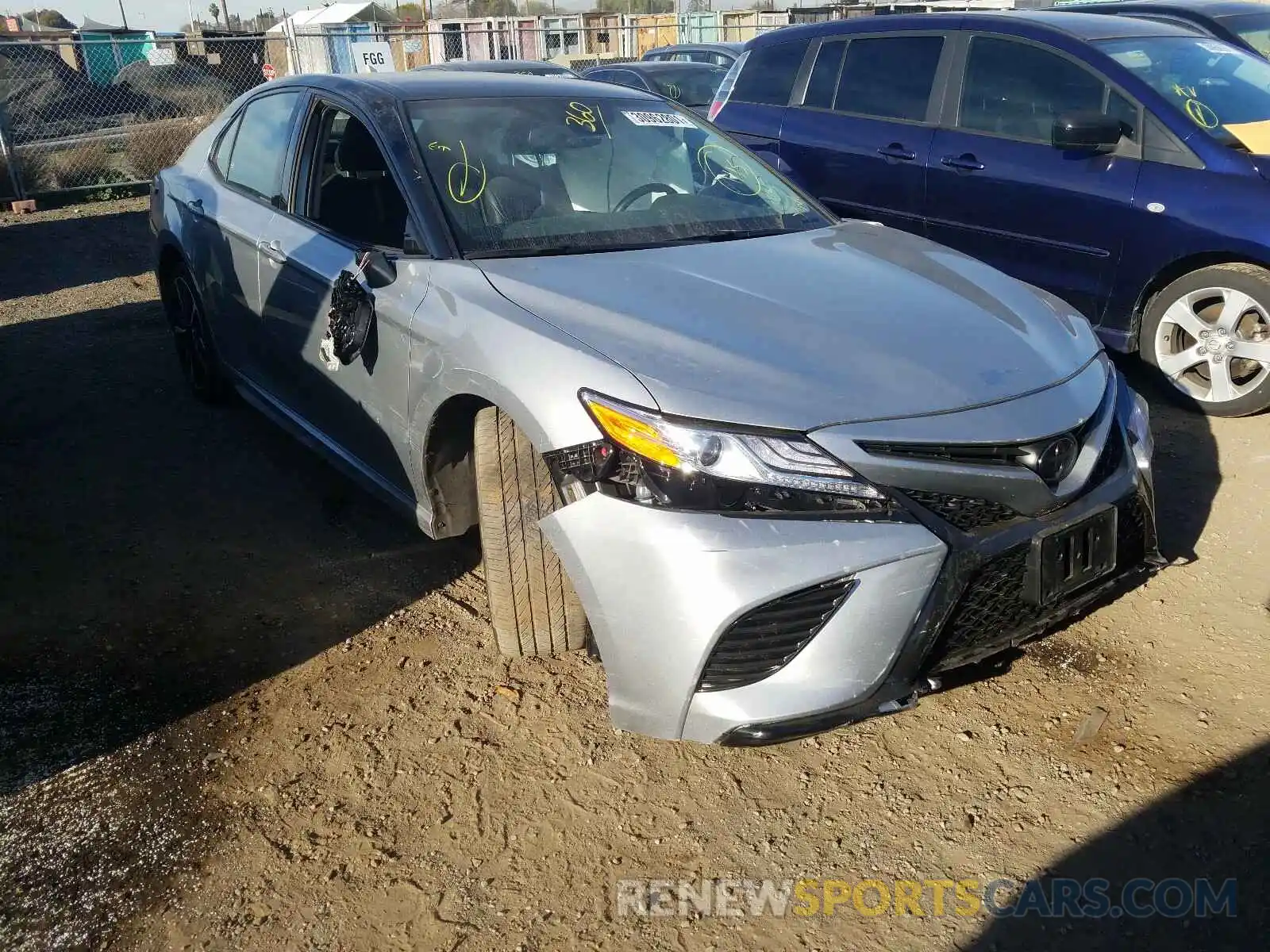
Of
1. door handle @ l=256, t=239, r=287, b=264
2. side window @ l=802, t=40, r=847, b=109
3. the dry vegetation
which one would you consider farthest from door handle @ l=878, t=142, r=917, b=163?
the dry vegetation

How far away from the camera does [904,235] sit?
12.0 ft

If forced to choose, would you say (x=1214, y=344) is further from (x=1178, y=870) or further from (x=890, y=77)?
(x=1178, y=870)

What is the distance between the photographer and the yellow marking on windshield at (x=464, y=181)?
3209mm

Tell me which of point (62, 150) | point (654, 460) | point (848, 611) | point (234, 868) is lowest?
point (62, 150)

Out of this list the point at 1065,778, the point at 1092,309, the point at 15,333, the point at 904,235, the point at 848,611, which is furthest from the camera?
the point at 15,333

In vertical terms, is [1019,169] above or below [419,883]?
above

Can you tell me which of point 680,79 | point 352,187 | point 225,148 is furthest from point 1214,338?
point 680,79

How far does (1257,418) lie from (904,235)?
2239 mm

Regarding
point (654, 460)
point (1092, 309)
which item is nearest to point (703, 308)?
point (654, 460)

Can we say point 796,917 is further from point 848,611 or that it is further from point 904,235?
point 904,235

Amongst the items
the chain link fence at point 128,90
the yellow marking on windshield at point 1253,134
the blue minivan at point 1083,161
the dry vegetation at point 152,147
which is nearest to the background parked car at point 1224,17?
the blue minivan at point 1083,161

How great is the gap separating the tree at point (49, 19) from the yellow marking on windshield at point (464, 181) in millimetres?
54532

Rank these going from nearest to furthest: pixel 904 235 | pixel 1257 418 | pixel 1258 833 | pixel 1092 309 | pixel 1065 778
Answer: pixel 1258 833 < pixel 1065 778 < pixel 904 235 < pixel 1257 418 < pixel 1092 309

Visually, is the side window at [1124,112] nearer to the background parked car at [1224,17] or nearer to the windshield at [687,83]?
the background parked car at [1224,17]
